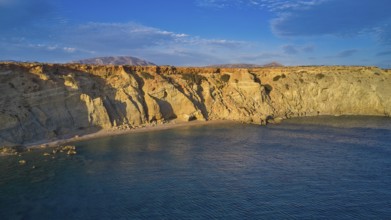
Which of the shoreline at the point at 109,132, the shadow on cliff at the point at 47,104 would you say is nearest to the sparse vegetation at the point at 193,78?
the shoreline at the point at 109,132

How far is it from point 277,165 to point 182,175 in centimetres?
835

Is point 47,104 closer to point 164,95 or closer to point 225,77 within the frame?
point 164,95

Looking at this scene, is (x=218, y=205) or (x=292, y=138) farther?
(x=292, y=138)

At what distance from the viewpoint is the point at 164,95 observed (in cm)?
5553

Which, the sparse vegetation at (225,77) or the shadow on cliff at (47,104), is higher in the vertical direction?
the sparse vegetation at (225,77)

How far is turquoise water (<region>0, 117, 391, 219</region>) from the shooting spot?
2111cm

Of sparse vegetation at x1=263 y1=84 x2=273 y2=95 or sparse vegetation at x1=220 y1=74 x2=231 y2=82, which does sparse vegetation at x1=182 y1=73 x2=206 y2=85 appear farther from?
sparse vegetation at x1=263 y1=84 x2=273 y2=95

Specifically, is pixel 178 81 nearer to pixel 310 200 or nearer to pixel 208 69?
pixel 208 69

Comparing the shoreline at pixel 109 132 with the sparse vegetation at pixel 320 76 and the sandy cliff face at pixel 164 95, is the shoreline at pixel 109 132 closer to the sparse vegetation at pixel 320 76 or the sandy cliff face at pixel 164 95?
the sandy cliff face at pixel 164 95

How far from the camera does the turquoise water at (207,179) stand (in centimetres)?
2111

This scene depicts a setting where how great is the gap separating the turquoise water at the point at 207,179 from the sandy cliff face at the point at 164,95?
5795 millimetres

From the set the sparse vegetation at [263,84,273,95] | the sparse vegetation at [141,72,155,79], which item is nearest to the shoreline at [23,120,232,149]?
the sparse vegetation at [141,72,155,79]

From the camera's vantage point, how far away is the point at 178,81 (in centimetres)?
5969

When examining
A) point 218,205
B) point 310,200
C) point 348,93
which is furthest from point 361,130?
point 218,205
